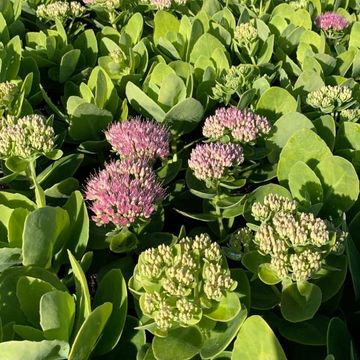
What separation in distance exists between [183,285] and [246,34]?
3.54 ft

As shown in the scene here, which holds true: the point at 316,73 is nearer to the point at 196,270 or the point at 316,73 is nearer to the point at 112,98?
the point at 112,98

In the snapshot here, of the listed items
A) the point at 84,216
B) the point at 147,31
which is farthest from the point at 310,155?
the point at 147,31

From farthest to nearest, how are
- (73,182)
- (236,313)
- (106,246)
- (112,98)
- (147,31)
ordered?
(147,31) < (112,98) < (73,182) < (106,246) < (236,313)

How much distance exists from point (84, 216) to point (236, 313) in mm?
396

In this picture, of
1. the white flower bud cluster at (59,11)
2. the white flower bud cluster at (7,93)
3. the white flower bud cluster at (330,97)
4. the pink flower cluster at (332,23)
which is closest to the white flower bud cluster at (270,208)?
the white flower bud cluster at (330,97)

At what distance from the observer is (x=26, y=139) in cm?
132

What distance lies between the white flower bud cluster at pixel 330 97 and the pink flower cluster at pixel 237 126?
0.67 ft

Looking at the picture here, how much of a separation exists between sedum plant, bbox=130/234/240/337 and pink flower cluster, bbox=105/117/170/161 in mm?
362

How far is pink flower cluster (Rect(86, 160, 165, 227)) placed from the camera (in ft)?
3.78

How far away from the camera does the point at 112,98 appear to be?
1600 mm

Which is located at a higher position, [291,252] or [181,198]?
[291,252]

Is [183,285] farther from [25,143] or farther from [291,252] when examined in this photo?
[25,143]

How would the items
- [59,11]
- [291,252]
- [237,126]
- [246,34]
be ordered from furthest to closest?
[59,11]
[246,34]
[237,126]
[291,252]

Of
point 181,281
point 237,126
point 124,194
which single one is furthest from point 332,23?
point 181,281
